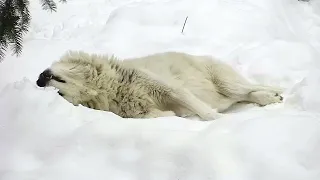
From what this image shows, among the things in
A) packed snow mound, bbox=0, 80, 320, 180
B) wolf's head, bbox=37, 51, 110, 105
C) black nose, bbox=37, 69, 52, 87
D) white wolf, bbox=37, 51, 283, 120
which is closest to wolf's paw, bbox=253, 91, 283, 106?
white wolf, bbox=37, 51, 283, 120

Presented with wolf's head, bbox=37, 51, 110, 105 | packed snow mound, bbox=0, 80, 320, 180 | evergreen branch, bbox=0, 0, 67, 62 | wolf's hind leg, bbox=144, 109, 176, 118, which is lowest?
wolf's hind leg, bbox=144, 109, 176, 118

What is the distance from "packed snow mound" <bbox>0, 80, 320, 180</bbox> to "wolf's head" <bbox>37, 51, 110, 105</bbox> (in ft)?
2.49

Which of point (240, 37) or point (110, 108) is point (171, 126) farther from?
point (240, 37)

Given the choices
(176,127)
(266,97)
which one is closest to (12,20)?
(176,127)

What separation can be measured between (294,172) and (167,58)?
2.95m

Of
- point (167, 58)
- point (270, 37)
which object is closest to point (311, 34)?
point (270, 37)

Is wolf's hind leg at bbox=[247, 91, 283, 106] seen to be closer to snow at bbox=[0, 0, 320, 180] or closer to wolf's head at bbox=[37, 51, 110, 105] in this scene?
snow at bbox=[0, 0, 320, 180]

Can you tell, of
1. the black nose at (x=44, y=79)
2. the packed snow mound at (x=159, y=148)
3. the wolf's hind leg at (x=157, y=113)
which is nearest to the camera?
the packed snow mound at (x=159, y=148)

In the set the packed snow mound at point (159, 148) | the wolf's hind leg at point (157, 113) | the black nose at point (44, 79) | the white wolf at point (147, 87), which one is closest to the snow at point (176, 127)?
the packed snow mound at point (159, 148)

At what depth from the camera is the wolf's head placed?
5055mm

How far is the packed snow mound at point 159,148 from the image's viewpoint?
3.36 meters

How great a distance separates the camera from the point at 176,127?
165 inches

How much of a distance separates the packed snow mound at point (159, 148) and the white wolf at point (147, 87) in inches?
33.4

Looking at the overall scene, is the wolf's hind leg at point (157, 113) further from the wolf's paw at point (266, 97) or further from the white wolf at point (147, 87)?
the wolf's paw at point (266, 97)
